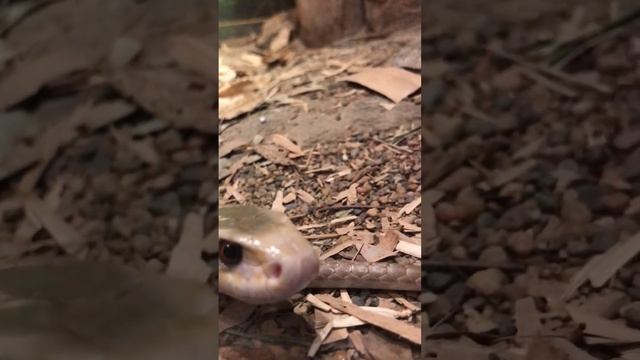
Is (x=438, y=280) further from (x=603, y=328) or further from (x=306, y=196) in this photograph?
(x=306, y=196)

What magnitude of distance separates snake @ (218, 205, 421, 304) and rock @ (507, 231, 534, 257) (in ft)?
0.61

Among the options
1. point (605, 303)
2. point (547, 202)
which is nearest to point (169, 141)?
point (547, 202)

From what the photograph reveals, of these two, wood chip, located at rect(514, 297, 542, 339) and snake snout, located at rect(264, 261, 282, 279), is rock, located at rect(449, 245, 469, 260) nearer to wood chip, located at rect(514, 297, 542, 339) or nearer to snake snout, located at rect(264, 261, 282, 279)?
wood chip, located at rect(514, 297, 542, 339)

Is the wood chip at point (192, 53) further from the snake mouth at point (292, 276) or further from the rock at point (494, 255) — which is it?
the rock at point (494, 255)

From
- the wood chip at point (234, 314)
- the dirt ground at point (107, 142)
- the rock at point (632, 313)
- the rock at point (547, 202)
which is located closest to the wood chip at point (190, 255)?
the dirt ground at point (107, 142)

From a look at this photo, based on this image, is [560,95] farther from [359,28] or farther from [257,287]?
[359,28]

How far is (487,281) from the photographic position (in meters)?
1.10

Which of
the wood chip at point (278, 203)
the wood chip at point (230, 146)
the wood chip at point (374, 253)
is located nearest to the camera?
the wood chip at point (374, 253)

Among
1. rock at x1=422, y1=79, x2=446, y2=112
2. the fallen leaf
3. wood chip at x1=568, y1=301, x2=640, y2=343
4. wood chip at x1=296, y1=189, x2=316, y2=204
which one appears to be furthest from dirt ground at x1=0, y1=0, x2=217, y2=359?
the fallen leaf

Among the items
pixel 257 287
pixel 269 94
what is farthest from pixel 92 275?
pixel 269 94

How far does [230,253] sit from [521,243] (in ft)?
1.43

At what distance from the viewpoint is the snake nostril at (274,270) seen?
1.24 metres

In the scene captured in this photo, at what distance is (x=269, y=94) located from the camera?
6.44 feet

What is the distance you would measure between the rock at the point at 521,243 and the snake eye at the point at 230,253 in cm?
41
